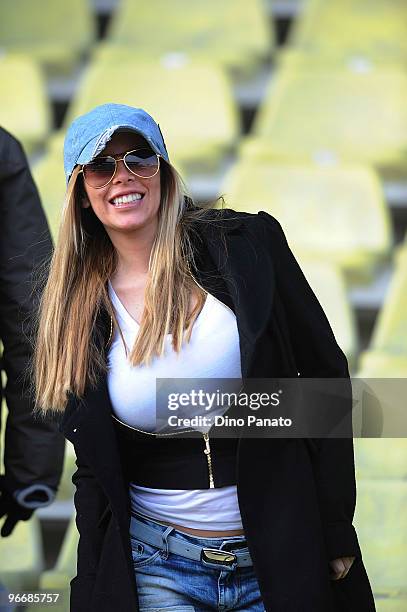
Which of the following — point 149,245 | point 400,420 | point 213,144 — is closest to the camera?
point 149,245

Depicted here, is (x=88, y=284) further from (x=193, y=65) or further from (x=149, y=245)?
(x=193, y=65)

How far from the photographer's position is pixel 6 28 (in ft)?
14.6

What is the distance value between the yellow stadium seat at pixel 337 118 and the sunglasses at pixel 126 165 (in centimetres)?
246

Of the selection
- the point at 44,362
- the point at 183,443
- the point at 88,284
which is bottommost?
A: the point at 183,443

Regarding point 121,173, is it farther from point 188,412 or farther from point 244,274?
point 188,412

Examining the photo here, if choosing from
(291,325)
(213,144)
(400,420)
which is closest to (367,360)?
(213,144)

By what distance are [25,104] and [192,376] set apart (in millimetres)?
2795

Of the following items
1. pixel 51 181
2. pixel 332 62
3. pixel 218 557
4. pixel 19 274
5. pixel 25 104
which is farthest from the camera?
pixel 332 62

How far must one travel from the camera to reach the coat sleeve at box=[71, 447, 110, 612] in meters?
1.59

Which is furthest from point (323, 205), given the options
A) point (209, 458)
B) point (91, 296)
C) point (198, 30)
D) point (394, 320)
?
point (209, 458)

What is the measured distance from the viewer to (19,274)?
2088mm

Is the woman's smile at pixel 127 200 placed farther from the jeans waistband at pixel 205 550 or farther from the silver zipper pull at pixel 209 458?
the jeans waistband at pixel 205 550

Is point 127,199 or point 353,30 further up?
point 353,30

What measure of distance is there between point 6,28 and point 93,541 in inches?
129
